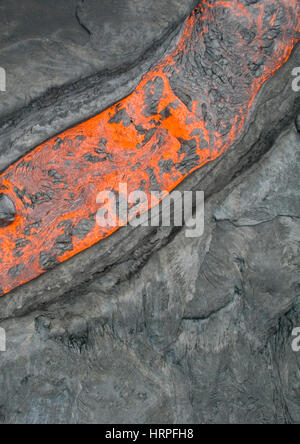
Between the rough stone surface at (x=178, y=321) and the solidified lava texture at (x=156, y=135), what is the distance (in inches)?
5.5

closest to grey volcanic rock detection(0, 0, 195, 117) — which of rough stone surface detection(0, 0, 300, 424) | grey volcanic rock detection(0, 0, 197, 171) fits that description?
grey volcanic rock detection(0, 0, 197, 171)

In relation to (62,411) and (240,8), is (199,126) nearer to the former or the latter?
(240,8)

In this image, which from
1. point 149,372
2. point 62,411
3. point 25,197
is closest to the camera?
point 62,411

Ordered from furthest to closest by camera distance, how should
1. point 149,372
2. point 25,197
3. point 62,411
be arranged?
1. point 25,197
2. point 149,372
3. point 62,411

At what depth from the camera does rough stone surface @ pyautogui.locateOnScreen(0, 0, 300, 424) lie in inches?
64.9

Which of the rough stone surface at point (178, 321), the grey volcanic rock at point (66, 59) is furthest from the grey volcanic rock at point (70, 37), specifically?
the rough stone surface at point (178, 321)

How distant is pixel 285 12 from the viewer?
2.07 meters

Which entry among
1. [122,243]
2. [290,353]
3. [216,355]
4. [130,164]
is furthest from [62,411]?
[130,164]

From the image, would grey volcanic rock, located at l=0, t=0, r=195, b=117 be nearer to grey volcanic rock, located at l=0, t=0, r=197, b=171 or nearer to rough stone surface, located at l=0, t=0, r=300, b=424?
grey volcanic rock, located at l=0, t=0, r=197, b=171

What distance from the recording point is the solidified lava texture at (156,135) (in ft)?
6.74

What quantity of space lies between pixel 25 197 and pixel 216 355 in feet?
3.82

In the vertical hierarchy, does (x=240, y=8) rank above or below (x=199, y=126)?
above

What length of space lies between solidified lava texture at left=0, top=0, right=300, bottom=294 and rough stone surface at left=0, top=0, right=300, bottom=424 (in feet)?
0.45

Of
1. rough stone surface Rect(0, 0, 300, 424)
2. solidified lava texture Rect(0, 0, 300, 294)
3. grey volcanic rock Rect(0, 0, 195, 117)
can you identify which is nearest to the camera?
rough stone surface Rect(0, 0, 300, 424)
